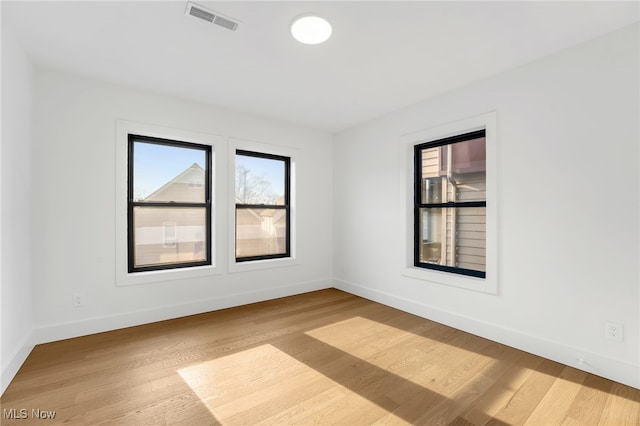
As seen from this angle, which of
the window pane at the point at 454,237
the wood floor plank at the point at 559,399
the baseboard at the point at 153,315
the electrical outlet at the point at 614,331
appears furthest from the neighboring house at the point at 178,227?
the electrical outlet at the point at 614,331

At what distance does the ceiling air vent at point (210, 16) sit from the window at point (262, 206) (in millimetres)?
2039

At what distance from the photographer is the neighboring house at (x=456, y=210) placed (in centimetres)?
317

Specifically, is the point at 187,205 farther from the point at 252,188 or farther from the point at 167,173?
the point at 252,188

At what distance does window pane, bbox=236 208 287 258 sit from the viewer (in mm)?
4082

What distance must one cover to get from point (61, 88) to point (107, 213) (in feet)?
4.19

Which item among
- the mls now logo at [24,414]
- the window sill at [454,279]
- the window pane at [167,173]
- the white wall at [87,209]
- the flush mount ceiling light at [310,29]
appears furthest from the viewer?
the window pane at [167,173]

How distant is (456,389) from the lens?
2.02m

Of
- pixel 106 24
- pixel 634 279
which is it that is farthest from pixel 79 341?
→ pixel 634 279

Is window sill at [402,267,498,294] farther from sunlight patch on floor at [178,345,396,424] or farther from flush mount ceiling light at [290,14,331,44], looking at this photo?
flush mount ceiling light at [290,14,331,44]

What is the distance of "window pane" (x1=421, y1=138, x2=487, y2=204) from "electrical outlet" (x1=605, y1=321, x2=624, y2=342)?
1431 mm

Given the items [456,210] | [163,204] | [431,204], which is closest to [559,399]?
[456,210]

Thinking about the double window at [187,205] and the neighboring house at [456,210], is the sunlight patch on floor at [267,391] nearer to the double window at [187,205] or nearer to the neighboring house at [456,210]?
the double window at [187,205]

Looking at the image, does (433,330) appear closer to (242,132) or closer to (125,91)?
(242,132)

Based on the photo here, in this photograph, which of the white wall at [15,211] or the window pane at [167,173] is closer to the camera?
the white wall at [15,211]
